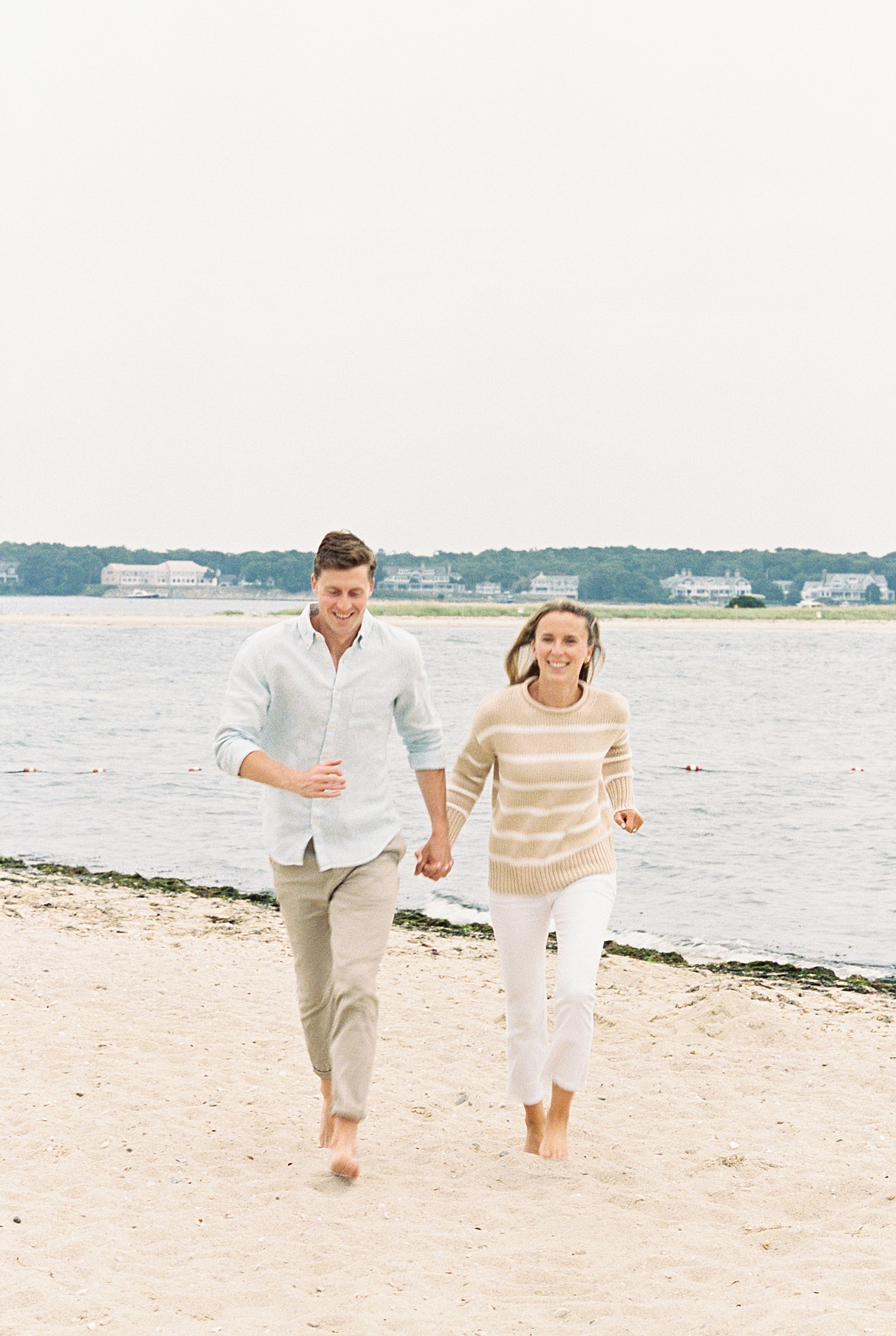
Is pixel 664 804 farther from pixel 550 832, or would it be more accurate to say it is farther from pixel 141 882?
pixel 550 832

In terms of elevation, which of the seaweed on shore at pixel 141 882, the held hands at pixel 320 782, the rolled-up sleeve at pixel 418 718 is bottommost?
the seaweed on shore at pixel 141 882

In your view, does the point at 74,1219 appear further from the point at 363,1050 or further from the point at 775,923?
the point at 775,923

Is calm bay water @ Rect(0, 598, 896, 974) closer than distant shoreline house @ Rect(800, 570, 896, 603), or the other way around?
calm bay water @ Rect(0, 598, 896, 974)

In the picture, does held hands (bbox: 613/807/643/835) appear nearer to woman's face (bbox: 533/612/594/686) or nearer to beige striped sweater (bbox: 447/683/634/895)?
beige striped sweater (bbox: 447/683/634/895)

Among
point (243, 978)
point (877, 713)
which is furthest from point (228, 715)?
point (877, 713)

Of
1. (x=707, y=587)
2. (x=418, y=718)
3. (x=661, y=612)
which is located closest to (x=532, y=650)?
(x=418, y=718)

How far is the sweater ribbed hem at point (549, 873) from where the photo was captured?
4.46m

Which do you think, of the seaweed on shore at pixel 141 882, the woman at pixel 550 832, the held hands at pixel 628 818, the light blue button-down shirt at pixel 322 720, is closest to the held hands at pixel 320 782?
the light blue button-down shirt at pixel 322 720

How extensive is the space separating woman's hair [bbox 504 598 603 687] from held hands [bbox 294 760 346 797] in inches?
32.5

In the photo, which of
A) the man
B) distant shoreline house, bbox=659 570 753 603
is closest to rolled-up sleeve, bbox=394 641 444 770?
the man

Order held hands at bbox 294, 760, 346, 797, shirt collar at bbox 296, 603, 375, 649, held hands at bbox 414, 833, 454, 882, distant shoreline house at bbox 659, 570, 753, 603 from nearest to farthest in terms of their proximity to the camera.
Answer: held hands at bbox 294, 760, 346, 797
shirt collar at bbox 296, 603, 375, 649
held hands at bbox 414, 833, 454, 882
distant shoreline house at bbox 659, 570, 753, 603

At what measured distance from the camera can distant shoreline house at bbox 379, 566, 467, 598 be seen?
11156 centimetres

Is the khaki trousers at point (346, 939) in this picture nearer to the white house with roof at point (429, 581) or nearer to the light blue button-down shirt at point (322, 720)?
the light blue button-down shirt at point (322, 720)

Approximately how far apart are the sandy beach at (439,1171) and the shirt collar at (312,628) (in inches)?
74.1
